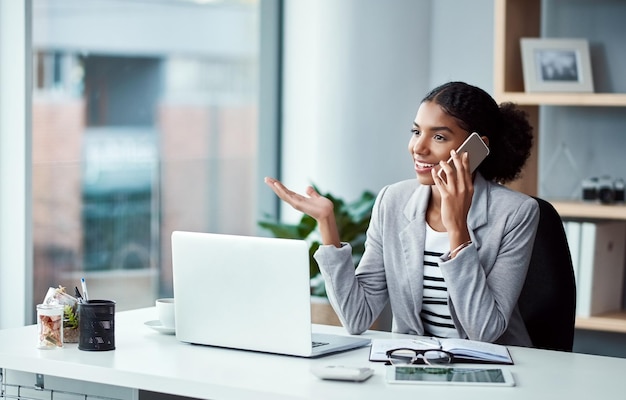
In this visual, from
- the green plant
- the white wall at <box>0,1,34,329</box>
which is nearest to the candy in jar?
the white wall at <box>0,1,34,329</box>

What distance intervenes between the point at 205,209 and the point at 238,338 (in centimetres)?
239

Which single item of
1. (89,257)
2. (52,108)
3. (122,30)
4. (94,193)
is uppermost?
(122,30)

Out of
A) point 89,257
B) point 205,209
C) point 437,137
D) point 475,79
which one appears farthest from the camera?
point 205,209

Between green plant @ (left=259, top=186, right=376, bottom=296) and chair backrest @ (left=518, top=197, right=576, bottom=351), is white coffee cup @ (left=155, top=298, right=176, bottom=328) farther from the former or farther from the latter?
green plant @ (left=259, top=186, right=376, bottom=296)

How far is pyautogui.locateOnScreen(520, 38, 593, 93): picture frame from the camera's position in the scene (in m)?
3.50

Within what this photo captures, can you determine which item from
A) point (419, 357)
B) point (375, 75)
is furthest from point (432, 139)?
point (375, 75)

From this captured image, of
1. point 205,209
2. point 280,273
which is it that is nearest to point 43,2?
point 205,209

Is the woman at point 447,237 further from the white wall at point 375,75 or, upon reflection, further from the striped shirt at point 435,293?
the white wall at point 375,75

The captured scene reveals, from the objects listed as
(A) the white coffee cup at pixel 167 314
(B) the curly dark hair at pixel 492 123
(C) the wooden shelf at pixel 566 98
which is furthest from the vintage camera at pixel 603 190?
(A) the white coffee cup at pixel 167 314

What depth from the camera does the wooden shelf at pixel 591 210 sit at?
10.8 ft

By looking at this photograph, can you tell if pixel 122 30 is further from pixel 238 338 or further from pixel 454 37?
pixel 238 338

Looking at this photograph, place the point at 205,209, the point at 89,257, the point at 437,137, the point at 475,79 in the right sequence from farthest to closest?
the point at 205,209 < the point at 475,79 < the point at 89,257 < the point at 437,137

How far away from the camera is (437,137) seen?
243 centimetres

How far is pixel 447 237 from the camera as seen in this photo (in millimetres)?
2420
